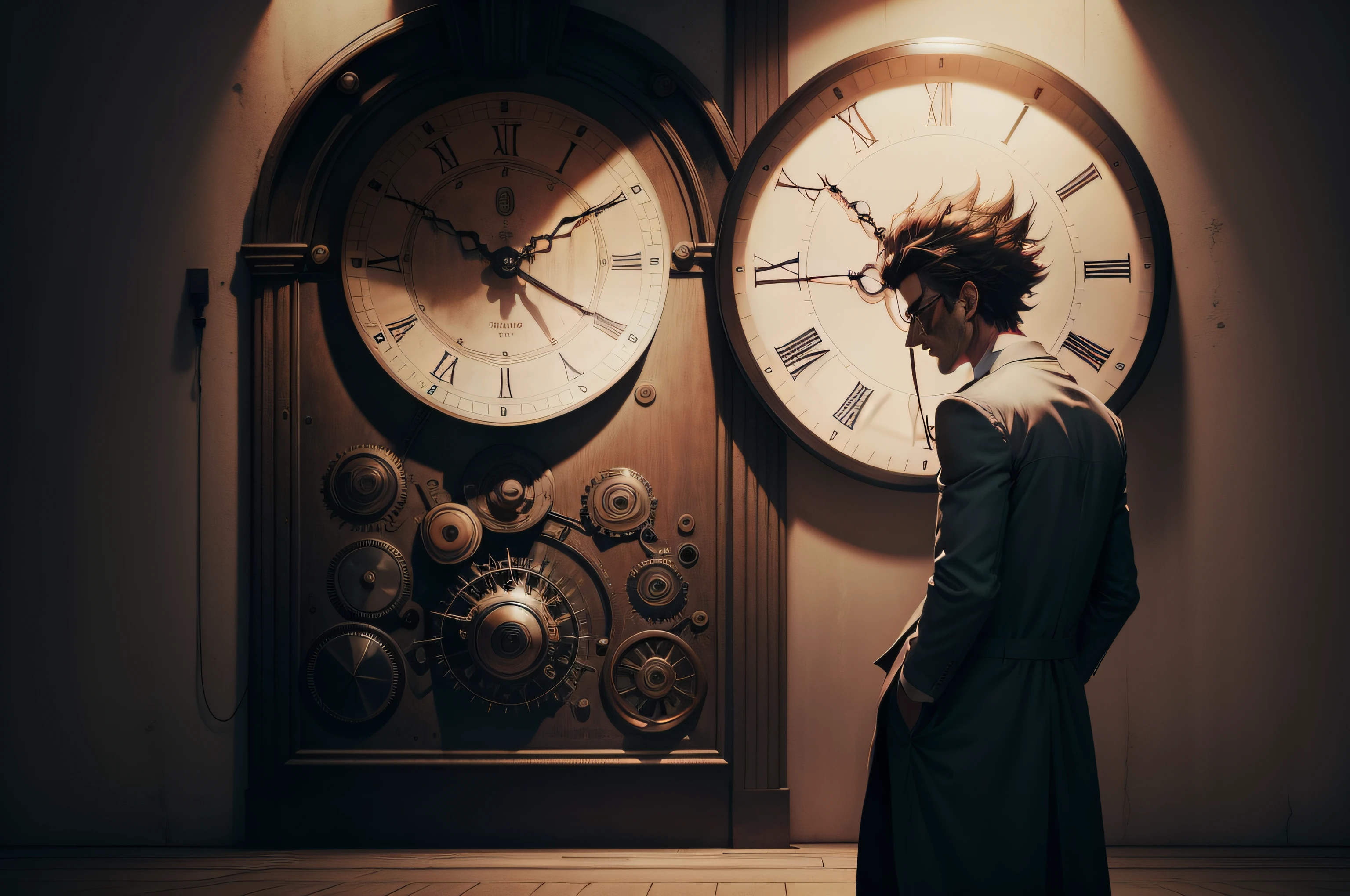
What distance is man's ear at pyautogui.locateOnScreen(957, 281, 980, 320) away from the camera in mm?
1776

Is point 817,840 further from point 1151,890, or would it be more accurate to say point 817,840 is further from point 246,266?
point 246,266

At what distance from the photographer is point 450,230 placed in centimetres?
254

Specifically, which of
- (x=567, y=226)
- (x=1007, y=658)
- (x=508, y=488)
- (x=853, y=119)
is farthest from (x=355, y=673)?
(x=853, y=119)

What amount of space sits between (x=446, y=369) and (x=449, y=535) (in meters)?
0.46

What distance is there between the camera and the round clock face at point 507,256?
8.25ft

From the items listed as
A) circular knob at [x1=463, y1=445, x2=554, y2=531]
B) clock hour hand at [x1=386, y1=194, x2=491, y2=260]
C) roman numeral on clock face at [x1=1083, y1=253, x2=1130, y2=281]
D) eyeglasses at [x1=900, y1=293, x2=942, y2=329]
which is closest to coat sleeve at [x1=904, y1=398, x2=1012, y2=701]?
eyeglasses at [x1=900, y1=293, x2=942, y2=329]

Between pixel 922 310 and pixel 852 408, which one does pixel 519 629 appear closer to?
pixel 852 408

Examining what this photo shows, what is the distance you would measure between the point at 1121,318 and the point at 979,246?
3.05ft

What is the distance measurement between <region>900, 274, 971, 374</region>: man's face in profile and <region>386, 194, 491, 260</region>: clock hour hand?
1244 mm

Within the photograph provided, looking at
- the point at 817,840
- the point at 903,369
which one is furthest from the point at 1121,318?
the point at 817,840

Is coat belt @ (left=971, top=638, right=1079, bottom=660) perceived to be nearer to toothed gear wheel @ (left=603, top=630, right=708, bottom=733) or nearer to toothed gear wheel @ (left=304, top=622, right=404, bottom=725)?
toothed gear wheel @ (left=603, top=630, right=708, bottom=733)

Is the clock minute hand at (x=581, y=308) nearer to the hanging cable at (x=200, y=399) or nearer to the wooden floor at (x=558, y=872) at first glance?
the hanging cable at (x=200, y=399)

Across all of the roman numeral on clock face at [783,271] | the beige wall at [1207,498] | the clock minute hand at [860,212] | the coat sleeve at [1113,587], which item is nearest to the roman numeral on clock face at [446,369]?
the roman numeral on clock face at [783,271]

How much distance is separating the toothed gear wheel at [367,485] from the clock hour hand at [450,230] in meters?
0.62
